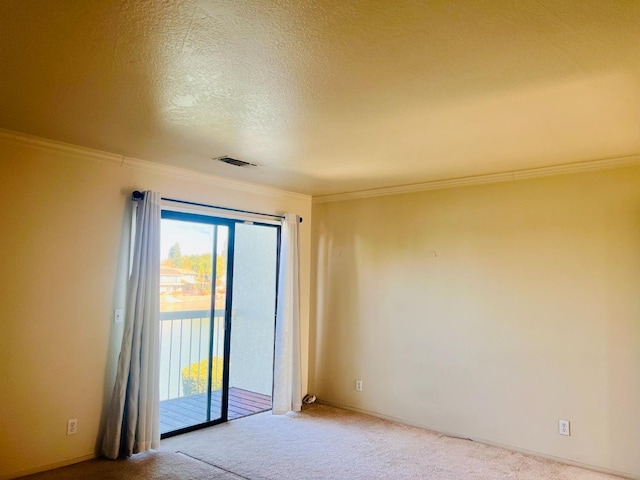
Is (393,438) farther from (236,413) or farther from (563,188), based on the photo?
(563,188)

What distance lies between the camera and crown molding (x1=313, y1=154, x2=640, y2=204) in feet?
11.4

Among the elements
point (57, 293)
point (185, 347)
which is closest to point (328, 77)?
point (57, 293)

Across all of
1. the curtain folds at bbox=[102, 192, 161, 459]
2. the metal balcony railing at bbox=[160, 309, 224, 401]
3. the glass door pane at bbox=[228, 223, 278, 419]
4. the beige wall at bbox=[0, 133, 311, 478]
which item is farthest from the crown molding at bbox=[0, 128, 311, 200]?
the metal balcony railing at bbox=[160, 309, 224, 401]

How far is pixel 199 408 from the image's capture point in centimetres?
425

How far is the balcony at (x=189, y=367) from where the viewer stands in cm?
402

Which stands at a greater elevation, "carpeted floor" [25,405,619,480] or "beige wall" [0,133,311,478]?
"beige wall" [0,133,311,478]

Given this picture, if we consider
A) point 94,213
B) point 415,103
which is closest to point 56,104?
point 94,213

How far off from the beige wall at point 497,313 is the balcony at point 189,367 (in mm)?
1353

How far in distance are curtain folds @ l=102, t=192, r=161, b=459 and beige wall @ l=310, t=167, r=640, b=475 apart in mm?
2168

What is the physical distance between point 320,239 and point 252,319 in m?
1.31

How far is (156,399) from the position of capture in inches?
142

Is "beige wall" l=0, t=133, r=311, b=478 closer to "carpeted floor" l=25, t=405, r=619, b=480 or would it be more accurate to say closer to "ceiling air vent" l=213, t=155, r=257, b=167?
"carpeted floor" l=25, t=405, r=619, b=480

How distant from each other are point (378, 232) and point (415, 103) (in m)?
2.53

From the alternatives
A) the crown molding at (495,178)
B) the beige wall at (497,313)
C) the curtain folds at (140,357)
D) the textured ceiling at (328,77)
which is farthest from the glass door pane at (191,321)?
the crown molding at (495,178)
